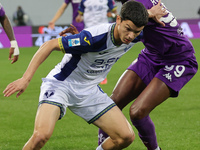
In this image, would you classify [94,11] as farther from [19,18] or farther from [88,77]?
[19,18]

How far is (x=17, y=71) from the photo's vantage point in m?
13.9

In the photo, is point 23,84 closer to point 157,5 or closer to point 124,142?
point 124,142

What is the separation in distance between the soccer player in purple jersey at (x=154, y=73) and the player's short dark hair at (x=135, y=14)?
515 mm

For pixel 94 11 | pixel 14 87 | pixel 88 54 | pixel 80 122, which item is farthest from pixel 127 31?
pixel 94 11

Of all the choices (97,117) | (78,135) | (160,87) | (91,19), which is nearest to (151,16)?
(160,87)

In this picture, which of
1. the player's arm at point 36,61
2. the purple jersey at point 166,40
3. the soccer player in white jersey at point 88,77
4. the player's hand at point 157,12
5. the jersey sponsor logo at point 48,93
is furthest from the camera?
the purple jersey at point 166,40

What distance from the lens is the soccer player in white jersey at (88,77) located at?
4430 millimetres

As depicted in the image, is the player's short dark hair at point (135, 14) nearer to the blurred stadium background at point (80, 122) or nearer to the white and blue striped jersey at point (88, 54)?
the white and blue striped jersey at point (88, 54)

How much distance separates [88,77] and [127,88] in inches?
31.6

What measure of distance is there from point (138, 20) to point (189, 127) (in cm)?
304

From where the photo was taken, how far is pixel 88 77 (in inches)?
191

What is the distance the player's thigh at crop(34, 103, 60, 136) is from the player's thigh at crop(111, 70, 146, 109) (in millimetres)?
1106

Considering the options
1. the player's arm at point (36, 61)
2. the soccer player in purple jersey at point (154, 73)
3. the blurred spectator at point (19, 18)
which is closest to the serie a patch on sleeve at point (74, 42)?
the player's arm at point (36, 61)

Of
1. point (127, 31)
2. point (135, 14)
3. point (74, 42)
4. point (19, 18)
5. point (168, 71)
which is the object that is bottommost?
point (19, 18)
